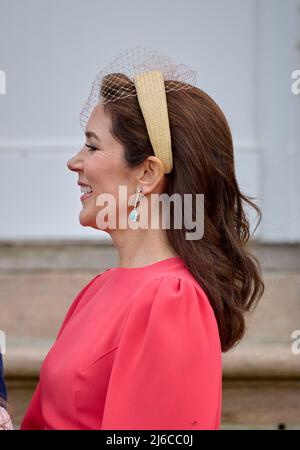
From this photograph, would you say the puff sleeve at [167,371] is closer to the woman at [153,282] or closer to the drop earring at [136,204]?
the woman at [153,282]

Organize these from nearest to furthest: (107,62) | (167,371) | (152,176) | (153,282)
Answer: (167,371) → (153,282) → (152,176) → (107,62)

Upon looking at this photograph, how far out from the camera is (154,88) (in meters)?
1.95

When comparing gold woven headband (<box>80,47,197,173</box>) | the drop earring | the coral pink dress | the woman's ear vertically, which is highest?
gold woven headband (<box>80,47,197,173</box>)

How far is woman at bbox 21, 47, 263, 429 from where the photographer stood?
5.80 feet

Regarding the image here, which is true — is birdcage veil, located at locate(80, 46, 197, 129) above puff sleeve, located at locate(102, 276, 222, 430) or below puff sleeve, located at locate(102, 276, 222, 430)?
above

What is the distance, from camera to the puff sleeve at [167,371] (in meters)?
1.75

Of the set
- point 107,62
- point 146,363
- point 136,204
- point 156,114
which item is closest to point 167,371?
point 146,363

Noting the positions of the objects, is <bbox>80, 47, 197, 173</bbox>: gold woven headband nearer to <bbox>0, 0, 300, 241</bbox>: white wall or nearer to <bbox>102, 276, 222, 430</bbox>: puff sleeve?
<bbox>102, 276, 222, 430</bbox>: puff sleeve

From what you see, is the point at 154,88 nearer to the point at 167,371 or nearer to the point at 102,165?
the point at 102,165

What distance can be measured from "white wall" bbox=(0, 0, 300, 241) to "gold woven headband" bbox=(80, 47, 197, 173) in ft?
7.55

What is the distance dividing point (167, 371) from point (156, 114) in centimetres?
57

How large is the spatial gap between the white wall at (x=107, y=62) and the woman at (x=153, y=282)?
89.8 inches

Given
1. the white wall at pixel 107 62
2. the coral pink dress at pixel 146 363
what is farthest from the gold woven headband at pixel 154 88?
the white wall at pixel 107 62

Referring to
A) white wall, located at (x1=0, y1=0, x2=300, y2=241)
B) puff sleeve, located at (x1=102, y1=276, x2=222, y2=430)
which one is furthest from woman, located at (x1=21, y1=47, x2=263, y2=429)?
white wall, located at (x1=0, y1=0, x2=300, y2=241)
